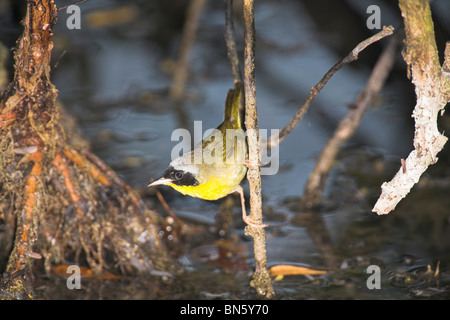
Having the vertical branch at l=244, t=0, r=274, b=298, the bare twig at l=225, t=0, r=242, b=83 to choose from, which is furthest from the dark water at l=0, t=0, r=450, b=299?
the bare twig at l=225, t=0, r=242, b=83

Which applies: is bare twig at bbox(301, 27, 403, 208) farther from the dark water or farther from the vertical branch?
the vertical branch

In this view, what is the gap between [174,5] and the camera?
7355 millimetres

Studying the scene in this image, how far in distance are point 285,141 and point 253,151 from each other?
8.62 ft

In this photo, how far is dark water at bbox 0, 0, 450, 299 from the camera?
3.81 metres

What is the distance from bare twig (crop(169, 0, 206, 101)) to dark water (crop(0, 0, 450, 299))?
0.14 m

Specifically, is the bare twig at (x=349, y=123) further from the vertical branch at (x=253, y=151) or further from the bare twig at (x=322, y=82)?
the vertical branch at (x=253, y=151)

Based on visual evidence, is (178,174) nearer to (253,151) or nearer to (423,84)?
(253,151)

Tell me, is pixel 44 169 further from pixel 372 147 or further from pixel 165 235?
pixel 372 147

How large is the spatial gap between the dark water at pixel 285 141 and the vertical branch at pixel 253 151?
371 millimetres

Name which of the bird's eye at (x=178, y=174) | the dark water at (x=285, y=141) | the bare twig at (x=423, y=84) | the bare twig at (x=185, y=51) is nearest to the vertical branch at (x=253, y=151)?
the dark water at (x=285, y=141)

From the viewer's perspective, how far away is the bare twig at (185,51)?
628cm
